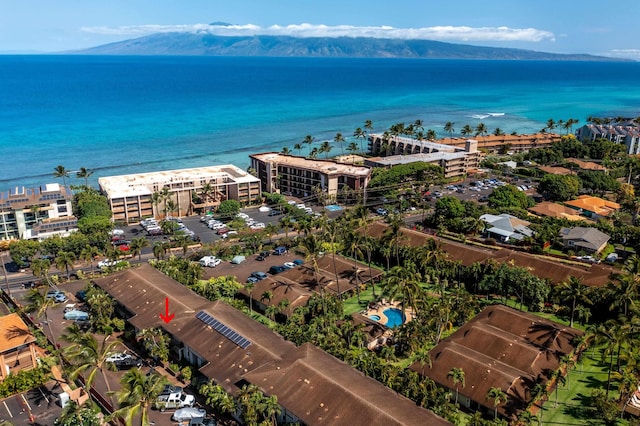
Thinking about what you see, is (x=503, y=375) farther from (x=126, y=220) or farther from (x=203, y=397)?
(x=126, y=220)

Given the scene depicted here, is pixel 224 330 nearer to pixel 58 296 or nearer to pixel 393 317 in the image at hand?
pixel 393 317

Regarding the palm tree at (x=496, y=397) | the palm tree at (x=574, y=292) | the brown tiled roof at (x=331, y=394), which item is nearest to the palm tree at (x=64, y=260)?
the brown tiled roof at (x=331, y=394)

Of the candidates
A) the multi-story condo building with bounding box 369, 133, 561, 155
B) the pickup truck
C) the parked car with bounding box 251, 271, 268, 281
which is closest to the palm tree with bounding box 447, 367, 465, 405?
the pickup truck

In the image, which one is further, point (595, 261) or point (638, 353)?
point (595, 261)

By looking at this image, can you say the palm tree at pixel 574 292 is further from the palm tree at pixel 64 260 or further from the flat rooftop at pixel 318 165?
the palm tree at pixel 64 260

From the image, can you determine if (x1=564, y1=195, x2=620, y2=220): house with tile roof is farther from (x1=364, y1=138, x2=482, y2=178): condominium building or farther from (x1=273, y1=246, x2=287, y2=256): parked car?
(x1=273, y1=246, x2=287, y2=256): parked car

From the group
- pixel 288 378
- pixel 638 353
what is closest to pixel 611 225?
pixel 638 353

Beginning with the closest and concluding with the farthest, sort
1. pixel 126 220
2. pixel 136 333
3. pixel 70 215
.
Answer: pixel 136 333, pixel 70 215, pixel 126 220

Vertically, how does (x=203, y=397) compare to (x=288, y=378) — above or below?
below
